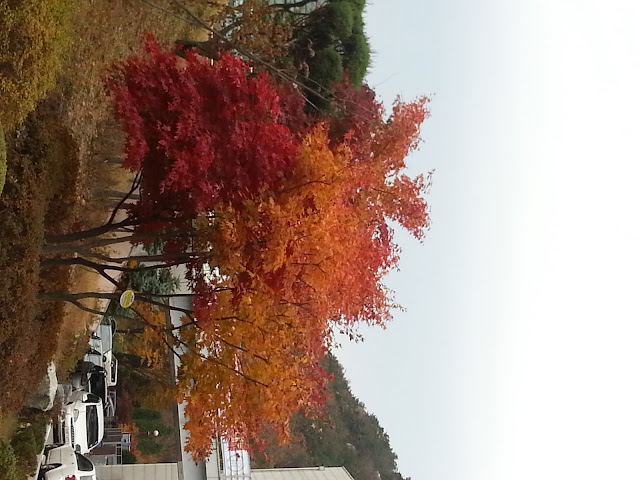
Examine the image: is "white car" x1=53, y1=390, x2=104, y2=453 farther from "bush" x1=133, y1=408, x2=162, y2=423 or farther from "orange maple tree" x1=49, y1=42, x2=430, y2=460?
"bush" x1=133, y1=408, x2=162, y2=423

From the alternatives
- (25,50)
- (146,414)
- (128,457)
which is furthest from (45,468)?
(146,414)

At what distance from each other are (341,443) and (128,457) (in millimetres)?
15030

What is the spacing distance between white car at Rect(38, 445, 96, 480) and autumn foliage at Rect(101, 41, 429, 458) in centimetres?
532

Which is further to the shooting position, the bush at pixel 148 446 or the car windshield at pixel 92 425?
the bush at pixel 148 446

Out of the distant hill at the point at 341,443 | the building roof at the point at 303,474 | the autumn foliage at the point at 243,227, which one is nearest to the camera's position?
the autumn foliage at the point at 243,227

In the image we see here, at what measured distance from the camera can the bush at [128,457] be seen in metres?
22.8

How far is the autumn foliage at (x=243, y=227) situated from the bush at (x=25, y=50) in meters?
1.10

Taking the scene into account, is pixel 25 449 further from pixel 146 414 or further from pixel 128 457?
pixel 146 414

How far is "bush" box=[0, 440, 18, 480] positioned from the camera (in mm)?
9883

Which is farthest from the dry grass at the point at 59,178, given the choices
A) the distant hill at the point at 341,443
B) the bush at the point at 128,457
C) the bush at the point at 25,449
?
the distant hill at the point at 341,443

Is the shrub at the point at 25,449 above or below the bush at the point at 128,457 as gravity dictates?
below

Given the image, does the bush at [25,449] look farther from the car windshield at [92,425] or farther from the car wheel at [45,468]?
the car windshield at [92,425]

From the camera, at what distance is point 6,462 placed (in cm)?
992

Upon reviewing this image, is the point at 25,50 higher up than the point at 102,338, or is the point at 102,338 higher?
the point at 25,50
